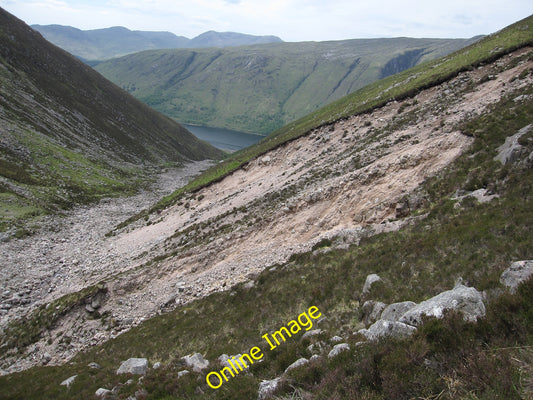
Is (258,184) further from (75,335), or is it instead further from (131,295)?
(75,335)

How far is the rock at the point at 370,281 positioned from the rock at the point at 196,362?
289 inches

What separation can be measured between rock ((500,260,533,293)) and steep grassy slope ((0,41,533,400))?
0.31 metres

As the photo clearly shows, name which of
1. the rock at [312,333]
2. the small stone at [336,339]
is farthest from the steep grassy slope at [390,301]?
the rock at [312,333]

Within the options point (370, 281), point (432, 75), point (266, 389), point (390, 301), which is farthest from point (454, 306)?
point (432, 75)

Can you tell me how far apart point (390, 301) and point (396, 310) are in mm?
1293

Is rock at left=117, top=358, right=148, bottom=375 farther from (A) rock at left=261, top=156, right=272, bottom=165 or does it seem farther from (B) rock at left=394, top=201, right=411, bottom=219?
(A) rock at left=261, top=156, right=272, bottom=165

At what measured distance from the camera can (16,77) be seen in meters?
86.3

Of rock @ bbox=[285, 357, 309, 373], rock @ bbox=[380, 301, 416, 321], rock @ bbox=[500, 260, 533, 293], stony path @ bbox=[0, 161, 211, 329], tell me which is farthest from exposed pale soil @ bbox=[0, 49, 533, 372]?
rock @ bbox=[285, 357, 309, 373]

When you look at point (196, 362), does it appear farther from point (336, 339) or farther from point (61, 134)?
point (61, 134)

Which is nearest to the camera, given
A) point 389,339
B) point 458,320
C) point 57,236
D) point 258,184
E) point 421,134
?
point 458,320

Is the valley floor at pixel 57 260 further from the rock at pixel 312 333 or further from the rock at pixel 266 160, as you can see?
the rock at pixel 266 160

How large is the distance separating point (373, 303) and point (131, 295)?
19868 millimetres

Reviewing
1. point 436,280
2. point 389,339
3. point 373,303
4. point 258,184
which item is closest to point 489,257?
point 436,280

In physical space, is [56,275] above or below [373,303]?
below
